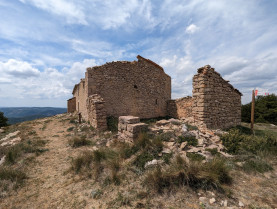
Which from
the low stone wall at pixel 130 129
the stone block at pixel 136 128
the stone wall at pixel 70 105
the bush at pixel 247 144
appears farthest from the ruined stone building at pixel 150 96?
the stone wall at pixel 70 105

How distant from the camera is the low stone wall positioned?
211 inches

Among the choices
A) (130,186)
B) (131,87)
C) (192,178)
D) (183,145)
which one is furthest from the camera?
(131,87)

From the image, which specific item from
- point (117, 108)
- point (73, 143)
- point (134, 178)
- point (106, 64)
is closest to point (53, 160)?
point (73, 143)

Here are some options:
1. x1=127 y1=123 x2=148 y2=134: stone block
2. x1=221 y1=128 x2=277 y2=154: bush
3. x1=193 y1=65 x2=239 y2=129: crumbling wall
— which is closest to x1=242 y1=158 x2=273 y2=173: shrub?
x1=221 y1=128 x2=277 y2=154: bush

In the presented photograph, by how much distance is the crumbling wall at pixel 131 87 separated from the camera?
381 inches

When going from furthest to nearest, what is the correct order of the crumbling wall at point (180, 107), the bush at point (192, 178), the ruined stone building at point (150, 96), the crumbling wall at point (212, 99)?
the crumbling wall at point (180, 107) < the ruined stone building at point (150, 96) < the crumbling wall at point (212, 99) < the bush at point (192, 178)

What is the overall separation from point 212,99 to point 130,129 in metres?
4.58

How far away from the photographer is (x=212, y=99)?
664 cm

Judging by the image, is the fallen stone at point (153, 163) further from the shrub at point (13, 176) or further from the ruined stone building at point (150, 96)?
the ruined stone building at point (150, 96)

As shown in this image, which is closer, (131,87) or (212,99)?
(212,99)

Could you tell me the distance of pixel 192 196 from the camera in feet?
8.79

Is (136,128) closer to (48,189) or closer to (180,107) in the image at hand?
(48,189)

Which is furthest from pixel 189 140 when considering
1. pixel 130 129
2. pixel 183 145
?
pixel 130 129

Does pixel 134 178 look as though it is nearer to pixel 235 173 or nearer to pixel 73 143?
pixel 235 173
